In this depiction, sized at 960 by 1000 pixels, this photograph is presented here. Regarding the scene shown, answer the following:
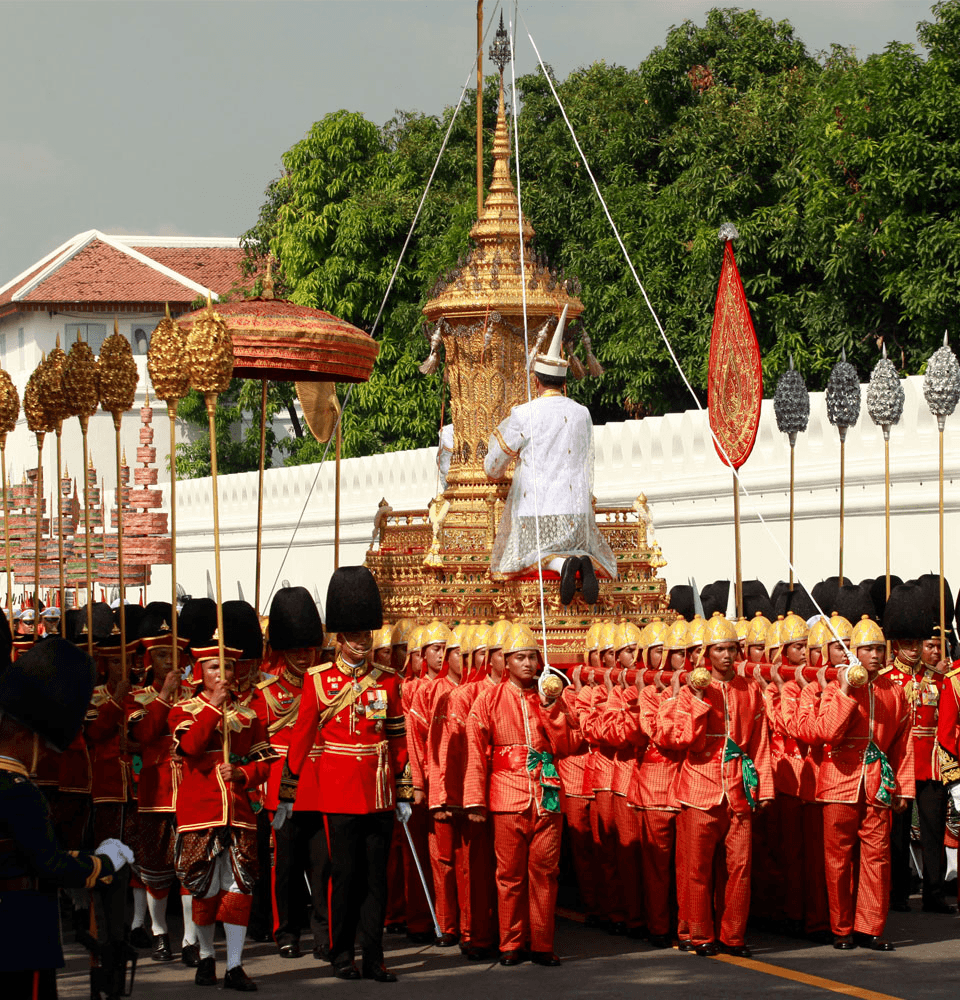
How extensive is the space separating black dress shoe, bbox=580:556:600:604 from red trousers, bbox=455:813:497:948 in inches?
105

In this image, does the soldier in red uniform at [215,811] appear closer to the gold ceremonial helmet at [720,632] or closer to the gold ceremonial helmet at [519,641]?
the gold ceremonial helmet at [519,641]

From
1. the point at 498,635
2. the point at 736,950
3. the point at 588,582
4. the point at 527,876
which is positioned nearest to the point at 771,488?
the point at 588,582

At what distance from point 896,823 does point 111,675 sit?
445 cm

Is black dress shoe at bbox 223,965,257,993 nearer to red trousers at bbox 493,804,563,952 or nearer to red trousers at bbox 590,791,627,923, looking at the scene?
red trousers at bbox 493,804,563,952

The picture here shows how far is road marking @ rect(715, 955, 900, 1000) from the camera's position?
25.2 ft

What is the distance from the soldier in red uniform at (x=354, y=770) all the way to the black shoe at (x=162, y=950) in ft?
3.08

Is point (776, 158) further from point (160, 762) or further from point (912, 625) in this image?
point (160, 762)

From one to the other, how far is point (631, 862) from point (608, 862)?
13.4 inches

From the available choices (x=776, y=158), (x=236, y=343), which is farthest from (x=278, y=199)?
(x=236, y=343)

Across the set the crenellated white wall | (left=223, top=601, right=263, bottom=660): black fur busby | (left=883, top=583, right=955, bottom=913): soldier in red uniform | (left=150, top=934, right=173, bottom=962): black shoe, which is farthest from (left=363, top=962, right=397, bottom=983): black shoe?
the crenellated white wall

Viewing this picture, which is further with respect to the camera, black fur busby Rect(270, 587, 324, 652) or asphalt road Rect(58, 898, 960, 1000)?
black fur busby Rect(270, 587, 324, 652)

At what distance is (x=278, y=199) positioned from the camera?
36.0 meters

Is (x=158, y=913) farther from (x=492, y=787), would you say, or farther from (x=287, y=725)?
(x=492, y=787)

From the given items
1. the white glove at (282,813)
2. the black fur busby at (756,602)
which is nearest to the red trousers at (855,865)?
the white glove at (282,813)
